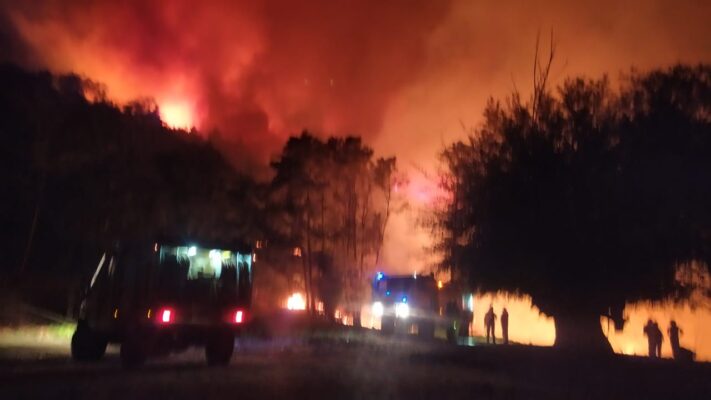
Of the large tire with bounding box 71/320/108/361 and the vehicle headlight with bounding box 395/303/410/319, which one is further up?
the vehicle headlight with bounding box 395/303/410/319

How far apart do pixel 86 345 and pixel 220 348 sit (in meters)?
3.24

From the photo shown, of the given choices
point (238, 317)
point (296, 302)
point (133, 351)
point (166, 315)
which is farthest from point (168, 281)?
point (296, 302)

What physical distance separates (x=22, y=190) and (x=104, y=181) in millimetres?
3362

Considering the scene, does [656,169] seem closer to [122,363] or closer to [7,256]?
[122,363]

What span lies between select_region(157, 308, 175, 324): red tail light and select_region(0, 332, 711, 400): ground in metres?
1.02

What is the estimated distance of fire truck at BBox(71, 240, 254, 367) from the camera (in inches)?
571

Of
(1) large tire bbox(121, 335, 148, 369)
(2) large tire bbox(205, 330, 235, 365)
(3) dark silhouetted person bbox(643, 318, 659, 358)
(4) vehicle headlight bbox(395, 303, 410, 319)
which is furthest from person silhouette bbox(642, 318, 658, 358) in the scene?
(1) large tire bbox(121, 335, 148, 369)

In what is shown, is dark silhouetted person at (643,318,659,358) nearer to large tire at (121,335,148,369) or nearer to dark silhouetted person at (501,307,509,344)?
dark silhouetted person at (501,307,509,344)

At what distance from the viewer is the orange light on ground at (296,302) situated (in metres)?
43.0

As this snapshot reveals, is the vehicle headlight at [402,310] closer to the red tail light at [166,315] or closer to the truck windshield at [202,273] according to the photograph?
the truck windshield at [202,273]

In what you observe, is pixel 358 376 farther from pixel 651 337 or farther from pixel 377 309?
pixel 377 309

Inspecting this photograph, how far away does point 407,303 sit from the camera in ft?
103

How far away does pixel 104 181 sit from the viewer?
96.5 ft

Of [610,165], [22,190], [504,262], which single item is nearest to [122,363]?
[504,262]
